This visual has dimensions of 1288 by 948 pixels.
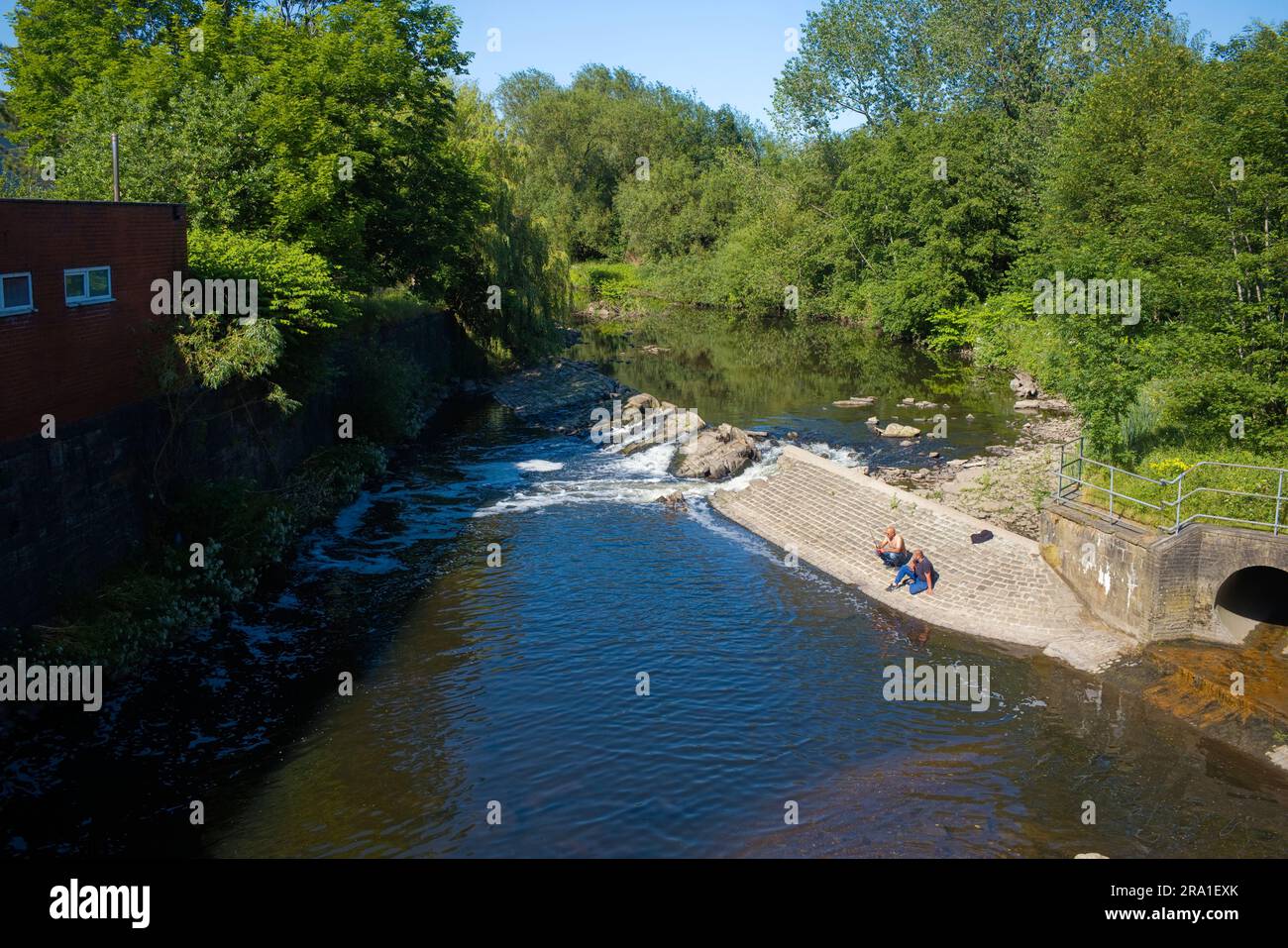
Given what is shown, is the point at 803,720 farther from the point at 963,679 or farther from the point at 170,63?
the point at 170,63

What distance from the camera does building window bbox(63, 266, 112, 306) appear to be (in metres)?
19.1

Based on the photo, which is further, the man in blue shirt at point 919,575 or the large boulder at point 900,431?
the large boulder at point 900,431

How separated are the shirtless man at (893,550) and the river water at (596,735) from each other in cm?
126

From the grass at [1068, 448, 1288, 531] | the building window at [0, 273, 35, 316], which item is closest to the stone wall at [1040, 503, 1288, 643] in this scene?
the grass at [1068, 448, 1288, 531]

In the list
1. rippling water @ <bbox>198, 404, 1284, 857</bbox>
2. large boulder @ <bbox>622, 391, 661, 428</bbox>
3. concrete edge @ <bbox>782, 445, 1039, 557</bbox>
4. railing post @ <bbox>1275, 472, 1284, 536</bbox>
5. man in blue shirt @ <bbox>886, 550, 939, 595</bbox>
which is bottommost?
rippling water @ <bbox>198, 404, 1284, 857</bbox>

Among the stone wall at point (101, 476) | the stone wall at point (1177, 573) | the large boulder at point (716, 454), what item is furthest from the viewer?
the large boulder at point (716, 454)

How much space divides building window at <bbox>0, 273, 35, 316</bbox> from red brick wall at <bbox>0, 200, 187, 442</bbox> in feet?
0.34

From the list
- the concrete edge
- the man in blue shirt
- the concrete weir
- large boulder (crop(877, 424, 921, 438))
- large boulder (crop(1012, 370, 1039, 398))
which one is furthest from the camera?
large boulder (crop(1012, 370, 1039, 398))

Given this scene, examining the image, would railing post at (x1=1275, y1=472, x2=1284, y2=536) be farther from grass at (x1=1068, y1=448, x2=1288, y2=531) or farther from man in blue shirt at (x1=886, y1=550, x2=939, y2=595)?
man in blue shirt at (x1=886, y1=550, x2=939, y2=595)

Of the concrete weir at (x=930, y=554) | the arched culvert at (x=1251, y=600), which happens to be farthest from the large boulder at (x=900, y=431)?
the arched culvert at (x=1251, y=600)

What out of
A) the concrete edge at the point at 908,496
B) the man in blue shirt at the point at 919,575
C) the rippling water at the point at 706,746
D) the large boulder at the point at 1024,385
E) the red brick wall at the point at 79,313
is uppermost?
the red brick wall at the point at 79,313

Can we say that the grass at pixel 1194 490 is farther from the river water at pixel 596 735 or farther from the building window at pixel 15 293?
the building window at pixel 15 293

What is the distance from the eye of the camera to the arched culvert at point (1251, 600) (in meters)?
19.6

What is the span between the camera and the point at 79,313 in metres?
19.4
